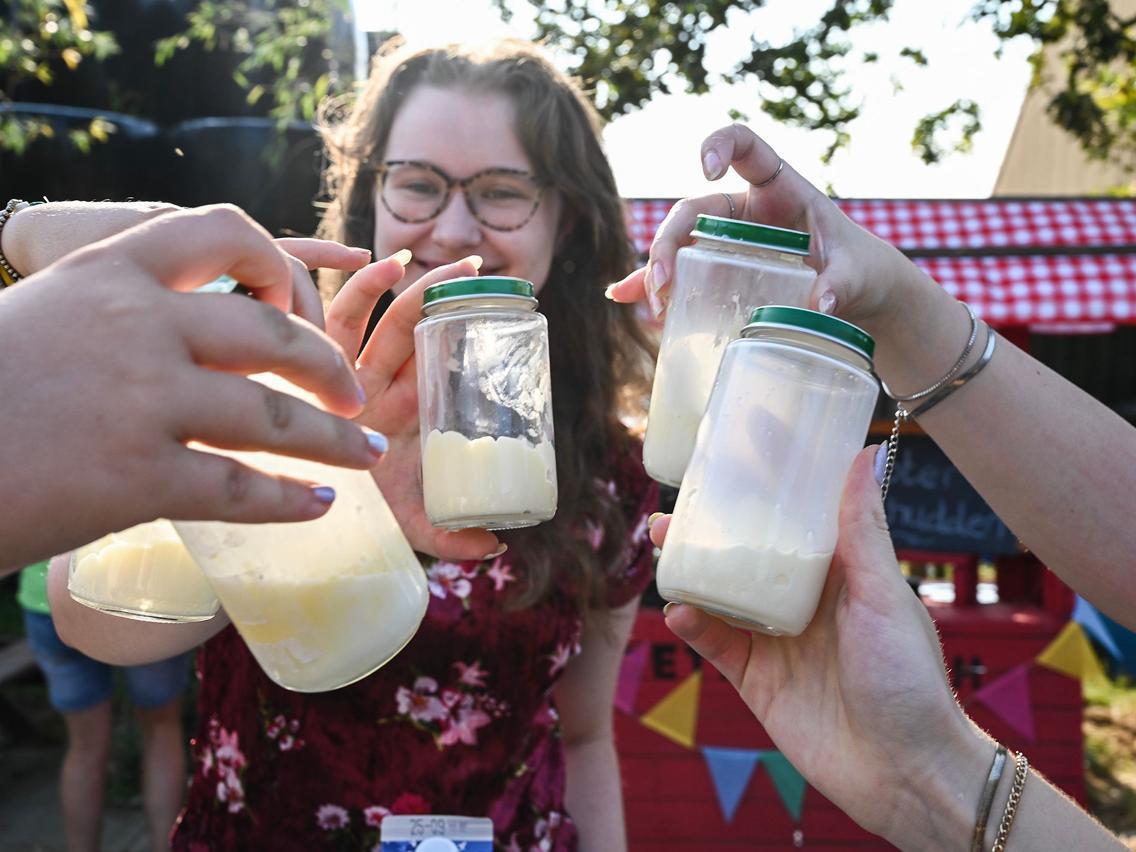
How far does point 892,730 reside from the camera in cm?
114

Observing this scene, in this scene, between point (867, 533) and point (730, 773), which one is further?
point (730, 773)

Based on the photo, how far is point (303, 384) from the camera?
0.82 metres

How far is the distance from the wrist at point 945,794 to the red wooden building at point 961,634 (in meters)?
3.21

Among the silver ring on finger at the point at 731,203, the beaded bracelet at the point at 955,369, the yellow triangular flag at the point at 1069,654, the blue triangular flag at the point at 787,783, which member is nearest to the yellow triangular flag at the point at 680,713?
the blue triangular flag at the point at 787,783

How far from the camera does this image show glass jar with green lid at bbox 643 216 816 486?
4.43ft

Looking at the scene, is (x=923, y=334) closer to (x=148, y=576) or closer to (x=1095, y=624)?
(x=148, y=576)

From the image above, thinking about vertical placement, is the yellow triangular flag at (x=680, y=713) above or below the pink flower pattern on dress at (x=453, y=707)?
below

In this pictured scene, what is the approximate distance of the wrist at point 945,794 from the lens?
1.14 metres

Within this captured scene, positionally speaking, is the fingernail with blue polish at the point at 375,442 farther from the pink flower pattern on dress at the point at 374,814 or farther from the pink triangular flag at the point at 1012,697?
the pink triangular flag at the point at 1012,697

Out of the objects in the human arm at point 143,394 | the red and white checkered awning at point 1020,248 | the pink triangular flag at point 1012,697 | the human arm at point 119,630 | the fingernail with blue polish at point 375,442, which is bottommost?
the pink triangular flag at point 1012,697

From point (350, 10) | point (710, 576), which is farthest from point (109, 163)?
point (710, 576)

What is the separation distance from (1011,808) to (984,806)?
0.11 ft

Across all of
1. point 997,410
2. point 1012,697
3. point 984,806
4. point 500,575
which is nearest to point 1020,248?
point 1012,697

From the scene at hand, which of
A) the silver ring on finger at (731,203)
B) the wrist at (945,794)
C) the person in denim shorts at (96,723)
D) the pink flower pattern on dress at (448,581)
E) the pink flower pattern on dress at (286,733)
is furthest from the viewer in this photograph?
the person in denim shorts at (96,723)
